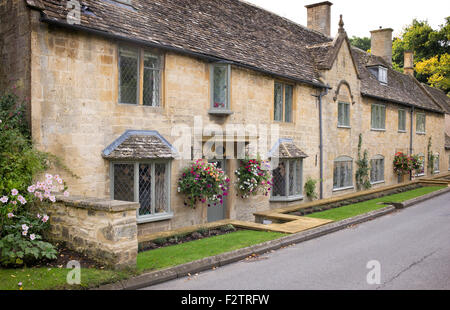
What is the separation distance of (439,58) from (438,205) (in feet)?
111

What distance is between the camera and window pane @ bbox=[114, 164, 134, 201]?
10047 mm

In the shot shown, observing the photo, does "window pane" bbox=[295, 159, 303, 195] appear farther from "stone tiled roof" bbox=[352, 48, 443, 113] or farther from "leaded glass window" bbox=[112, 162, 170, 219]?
"stone tiled roof" bbox=[352, 48, 443, 113]

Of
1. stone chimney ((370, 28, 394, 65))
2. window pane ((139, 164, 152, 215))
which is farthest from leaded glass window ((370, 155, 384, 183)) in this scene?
window pane ((139, 164, 152, 215))

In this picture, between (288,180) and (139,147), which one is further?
(288,180)

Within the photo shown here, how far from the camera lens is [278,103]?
15578mm

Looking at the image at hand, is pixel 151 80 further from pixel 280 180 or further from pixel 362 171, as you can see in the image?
pixel 362 171

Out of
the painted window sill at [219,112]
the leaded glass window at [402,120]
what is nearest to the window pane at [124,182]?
the painted window sill at [219,112]

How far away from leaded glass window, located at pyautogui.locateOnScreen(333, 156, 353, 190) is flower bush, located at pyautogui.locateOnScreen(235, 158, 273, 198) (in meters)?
6.56

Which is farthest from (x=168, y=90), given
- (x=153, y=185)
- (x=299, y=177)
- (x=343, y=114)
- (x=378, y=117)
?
(x=378, y=117)

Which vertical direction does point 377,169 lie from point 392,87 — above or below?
below

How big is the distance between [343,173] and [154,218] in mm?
12208

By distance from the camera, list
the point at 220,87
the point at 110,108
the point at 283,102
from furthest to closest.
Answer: the point at 283,102 < the point at 220,87 < the point at 110,108

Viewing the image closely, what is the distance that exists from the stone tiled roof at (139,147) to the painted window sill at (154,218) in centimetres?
160

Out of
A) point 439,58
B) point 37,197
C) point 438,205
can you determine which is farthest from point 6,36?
point 439,58
